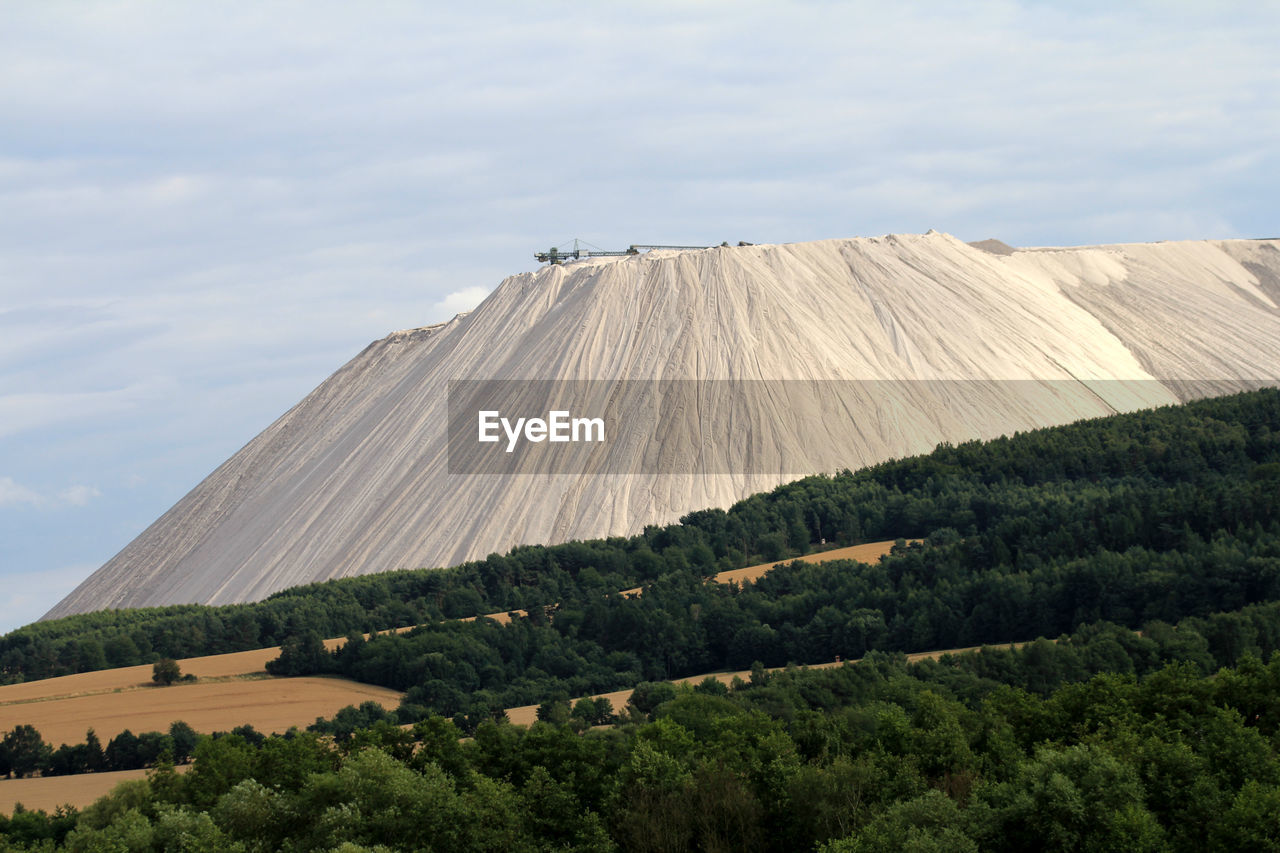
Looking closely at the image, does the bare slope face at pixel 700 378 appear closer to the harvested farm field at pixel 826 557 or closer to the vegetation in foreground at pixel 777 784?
the harvested farm field at pixel 826 557

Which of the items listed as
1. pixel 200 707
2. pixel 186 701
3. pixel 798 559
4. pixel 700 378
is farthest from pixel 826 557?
pixel 186 701

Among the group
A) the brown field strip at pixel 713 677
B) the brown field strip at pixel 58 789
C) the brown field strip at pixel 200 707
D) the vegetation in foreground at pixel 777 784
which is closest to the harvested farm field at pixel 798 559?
the brown field strip at pixel 200 707

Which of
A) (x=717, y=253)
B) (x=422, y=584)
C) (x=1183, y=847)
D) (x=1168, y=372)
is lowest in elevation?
(x=1183, y=847)

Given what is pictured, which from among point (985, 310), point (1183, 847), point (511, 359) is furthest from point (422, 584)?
point (1183, 847)

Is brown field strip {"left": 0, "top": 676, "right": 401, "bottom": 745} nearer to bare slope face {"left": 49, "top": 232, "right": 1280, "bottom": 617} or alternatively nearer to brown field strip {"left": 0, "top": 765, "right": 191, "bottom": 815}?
brown field strip {"left": 0, "top": 765, "right": 191, "bottom": 815}

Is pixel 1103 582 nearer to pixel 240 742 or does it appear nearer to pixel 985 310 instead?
pixel 240 742

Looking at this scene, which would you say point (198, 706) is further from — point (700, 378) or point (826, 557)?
point (700, 378)

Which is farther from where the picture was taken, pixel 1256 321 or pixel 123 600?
pixel 1256 321
